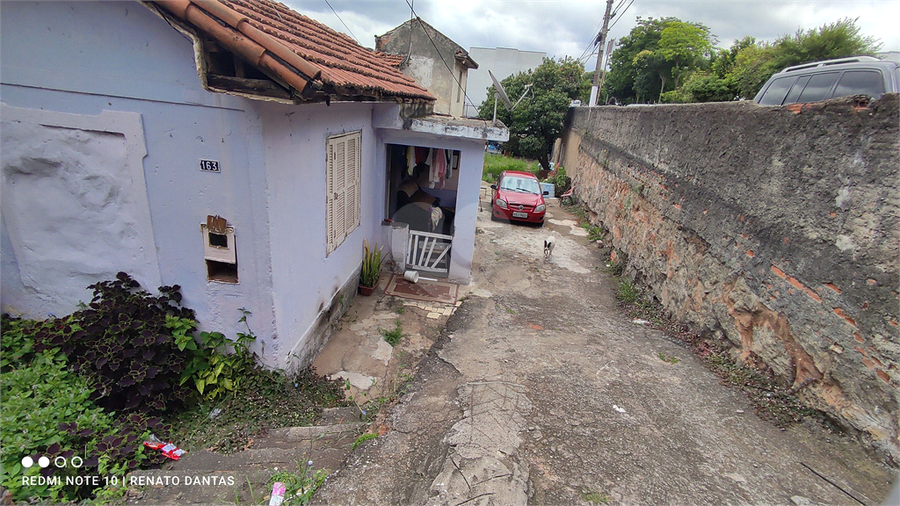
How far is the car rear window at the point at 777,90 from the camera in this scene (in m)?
5.70

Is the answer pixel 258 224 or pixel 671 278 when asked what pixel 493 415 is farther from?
pixel 671 278

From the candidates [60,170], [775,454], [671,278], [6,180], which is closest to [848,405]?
[775,454]

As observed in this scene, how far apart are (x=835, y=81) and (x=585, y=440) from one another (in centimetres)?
563

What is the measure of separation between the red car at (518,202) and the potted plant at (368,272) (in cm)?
632

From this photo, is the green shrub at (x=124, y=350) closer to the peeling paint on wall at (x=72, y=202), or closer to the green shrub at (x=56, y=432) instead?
the green shrub at (x=56, y=432)

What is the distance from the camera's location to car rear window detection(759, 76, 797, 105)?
18.7 feet

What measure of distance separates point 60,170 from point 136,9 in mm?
1690

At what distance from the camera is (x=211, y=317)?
3.96 metres

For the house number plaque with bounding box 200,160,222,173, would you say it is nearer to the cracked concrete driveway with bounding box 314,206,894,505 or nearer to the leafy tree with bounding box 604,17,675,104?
the cracked concrete driveway with bounding box 314,206,894,505

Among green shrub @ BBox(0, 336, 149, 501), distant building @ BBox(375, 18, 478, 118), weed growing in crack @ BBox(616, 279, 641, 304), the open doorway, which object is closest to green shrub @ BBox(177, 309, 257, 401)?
green shrub @ BBox(0, 336, 149, 501)

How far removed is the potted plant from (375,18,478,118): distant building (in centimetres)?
507

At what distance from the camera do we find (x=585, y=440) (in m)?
3.17

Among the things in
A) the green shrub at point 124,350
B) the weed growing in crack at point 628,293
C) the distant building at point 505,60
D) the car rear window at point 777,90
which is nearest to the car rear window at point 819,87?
the car rear window at point 777,90

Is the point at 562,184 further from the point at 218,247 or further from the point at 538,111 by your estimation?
the point at 218,247
